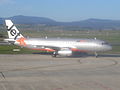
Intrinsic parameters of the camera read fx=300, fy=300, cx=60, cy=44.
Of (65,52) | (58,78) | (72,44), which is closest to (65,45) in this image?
(72,44)

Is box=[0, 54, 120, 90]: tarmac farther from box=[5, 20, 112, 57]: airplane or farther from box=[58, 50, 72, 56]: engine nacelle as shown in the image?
box=[5, 20, 112, 57]: airplane

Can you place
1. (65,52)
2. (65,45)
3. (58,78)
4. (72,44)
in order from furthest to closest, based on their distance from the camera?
(65,45), (72,44), (65,52), (58,78)

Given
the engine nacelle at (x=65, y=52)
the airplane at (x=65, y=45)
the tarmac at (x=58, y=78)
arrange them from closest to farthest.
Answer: the tarmac at (x=58, y=78)
the engine nacelle at (x=65, y=52)
the airplane at (x=65, y=45)

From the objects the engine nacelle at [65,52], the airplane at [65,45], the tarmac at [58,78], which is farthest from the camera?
the airplane at [65,45]

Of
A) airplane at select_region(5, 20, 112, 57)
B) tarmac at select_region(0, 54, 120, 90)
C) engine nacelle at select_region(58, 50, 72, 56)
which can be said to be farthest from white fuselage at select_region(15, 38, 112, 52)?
tarmac at select_region(0, 54, 120, 90)

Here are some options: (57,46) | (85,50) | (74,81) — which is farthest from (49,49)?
(74,81)

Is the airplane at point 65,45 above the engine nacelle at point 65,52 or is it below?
above

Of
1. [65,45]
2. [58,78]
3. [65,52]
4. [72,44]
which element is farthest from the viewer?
[65,45]

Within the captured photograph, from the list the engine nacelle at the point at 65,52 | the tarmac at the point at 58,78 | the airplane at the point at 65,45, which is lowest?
the tarmac at the point at 58,78

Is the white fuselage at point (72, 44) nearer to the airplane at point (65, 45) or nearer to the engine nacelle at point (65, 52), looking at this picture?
the airplane at point (65, 45)

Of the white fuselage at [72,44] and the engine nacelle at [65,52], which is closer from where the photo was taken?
the engine nacelle at [65,52]

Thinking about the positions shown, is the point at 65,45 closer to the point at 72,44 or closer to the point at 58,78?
the point at 72,44

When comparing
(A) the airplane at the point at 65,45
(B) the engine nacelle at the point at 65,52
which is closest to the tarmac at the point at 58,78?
(B) the engine nacelle at the point at 65,52

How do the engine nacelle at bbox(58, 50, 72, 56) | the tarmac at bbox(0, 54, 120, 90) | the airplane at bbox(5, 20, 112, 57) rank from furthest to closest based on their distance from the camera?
the airplane at bbox(5, 20, 112, 57), the engine nacelle at bbox(58, 50, 72, 56), the tarmac at bbox(0, 54, 120, 90)
